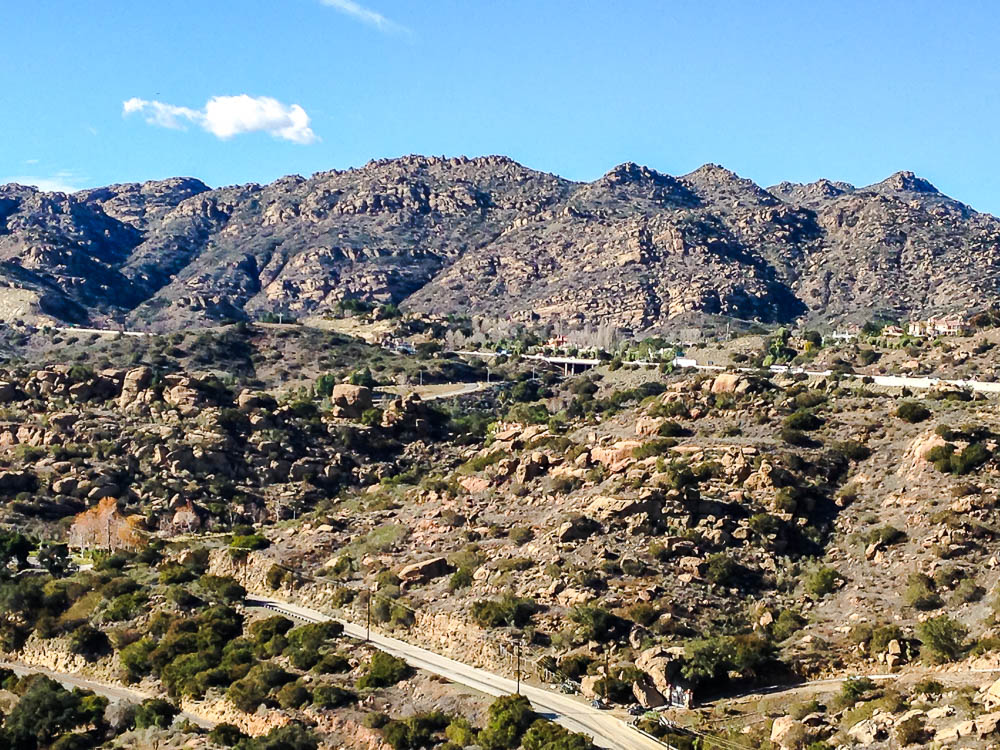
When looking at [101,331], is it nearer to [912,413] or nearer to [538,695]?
[912,413]

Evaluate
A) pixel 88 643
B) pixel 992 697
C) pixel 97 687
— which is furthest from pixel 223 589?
pixel 992 697

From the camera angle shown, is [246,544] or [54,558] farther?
[54,558]

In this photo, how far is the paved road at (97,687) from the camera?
4453 centimetres

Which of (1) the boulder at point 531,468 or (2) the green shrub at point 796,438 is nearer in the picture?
(2) the green shrub at point 796,438

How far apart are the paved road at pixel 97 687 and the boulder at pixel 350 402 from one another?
47.9 m

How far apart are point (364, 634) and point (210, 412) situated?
174 ft

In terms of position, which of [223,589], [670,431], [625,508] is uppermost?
[670,431]

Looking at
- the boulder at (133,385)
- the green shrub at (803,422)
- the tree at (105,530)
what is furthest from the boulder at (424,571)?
the boulder at (133,385)

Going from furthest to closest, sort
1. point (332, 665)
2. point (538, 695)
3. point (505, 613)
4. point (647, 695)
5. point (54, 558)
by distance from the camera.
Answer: point (54, 558) < point (505, 613) < point (332, 665) < point (538, 695) < point (647, 695)

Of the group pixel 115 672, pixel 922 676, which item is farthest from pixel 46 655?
pixel 922 676

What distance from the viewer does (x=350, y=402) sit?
102375 millimetres

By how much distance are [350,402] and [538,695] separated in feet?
210

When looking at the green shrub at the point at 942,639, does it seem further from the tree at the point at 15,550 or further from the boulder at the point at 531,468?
the tree at the point at 15,550

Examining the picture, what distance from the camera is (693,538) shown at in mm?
51312
